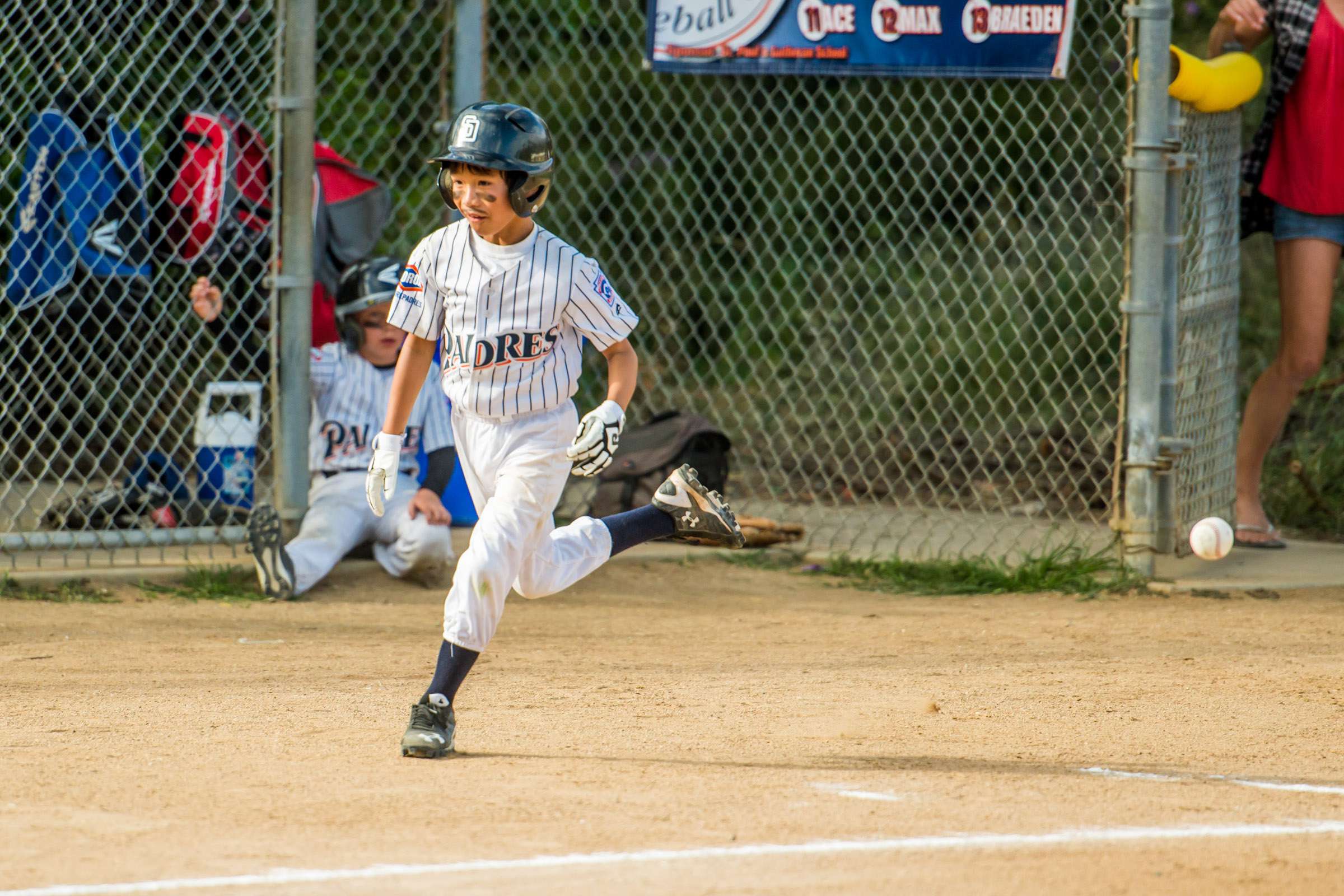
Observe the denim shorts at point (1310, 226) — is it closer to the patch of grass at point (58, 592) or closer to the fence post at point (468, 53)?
the fence post at point (468, 53)

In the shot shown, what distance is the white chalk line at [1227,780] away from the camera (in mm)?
3463

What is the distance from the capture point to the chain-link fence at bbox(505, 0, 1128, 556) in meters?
8.23

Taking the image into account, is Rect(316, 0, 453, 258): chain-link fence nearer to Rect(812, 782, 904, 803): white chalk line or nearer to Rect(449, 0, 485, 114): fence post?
Rect(449, 0, 485, 114): fence post

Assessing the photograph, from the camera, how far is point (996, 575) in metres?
6.27

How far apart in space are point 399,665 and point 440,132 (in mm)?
2951

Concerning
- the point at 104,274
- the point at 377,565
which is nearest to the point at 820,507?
the point at 377,565

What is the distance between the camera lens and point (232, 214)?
246 inches

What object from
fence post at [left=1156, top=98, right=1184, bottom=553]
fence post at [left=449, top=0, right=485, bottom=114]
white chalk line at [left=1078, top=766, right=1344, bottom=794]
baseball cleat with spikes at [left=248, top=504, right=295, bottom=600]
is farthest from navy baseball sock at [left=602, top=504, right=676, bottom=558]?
fence post at [left=449, top=0, right=485, bottom=114]

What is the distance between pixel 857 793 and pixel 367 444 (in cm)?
331

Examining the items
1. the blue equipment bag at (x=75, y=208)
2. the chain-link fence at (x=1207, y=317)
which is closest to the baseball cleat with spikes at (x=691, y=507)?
the chain-link fence at (x=1207, y=317)

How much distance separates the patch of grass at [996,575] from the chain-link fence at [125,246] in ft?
8.33

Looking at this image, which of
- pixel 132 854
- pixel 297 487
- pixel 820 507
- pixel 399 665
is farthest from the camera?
pixel 820 507

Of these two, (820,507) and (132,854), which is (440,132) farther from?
(132,854)

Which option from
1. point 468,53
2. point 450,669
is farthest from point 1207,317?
point 450,669
